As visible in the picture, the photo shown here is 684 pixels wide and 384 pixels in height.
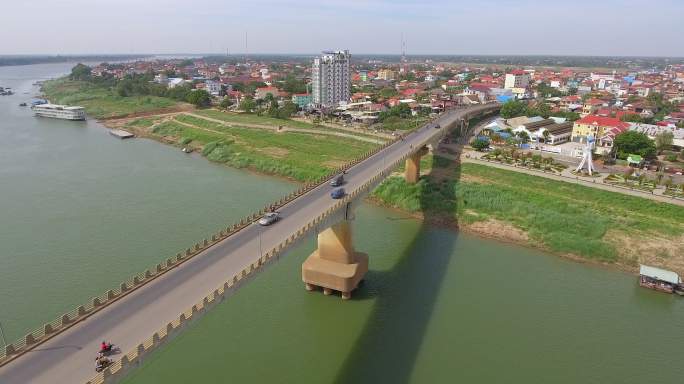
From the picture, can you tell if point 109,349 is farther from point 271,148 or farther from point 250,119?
point 250,119

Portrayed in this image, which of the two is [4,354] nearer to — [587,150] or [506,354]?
[506,354]

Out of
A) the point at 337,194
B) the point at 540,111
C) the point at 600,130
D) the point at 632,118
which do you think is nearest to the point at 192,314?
the point at 337,194

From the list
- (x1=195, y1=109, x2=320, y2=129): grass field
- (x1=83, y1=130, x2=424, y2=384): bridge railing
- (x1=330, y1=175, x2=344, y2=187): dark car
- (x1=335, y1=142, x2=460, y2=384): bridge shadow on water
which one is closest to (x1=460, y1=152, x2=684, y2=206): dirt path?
(x1=335, y1=142, x2=460, y2=384): bridge shadow on water

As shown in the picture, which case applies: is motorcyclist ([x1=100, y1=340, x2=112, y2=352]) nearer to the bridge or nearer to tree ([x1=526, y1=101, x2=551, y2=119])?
the bridge

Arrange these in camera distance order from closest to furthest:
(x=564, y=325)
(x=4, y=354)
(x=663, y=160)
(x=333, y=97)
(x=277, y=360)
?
(x=4, y=354) → (x=277, y=360) → (x=564, y=325) → (x=663, y=160) → (x=333, y=97)

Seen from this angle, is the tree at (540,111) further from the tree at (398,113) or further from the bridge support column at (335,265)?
the bridge support column at (335,265)

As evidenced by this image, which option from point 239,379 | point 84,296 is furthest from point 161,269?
point 84,296
